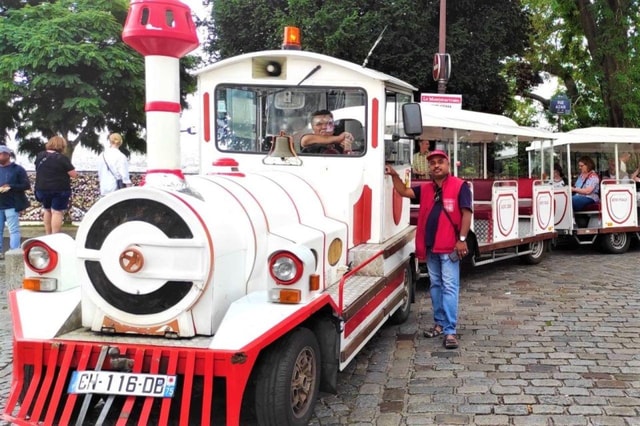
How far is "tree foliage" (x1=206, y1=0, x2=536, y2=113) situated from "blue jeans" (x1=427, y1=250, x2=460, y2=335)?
11.0 meters

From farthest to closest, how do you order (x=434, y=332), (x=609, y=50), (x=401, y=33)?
(x=401, y=33) < (x=609, y=50) < (x=434, y=332)

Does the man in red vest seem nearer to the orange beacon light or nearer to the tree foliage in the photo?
the orange beacon light

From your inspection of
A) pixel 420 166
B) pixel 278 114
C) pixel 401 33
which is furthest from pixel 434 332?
pixel 401 33

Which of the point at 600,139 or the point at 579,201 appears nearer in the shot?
the point at 579,201

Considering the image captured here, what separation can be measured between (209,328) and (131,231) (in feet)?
2.21

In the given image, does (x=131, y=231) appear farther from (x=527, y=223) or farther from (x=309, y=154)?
(x=527, y=223)

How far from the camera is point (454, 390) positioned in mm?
4434

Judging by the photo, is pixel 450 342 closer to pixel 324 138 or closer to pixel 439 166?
pixel 439 166

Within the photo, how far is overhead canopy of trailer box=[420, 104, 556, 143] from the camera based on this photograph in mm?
8867

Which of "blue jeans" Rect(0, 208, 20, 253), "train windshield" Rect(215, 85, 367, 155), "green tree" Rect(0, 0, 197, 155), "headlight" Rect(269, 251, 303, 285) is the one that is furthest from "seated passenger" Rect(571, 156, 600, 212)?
"green tree" Rect(0, 0, 197, 155)

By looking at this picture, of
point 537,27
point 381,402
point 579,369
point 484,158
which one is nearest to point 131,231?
point 381,402

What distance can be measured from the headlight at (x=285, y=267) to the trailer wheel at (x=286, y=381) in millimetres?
328

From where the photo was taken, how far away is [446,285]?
5398mm

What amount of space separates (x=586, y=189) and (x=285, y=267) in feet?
30.7
